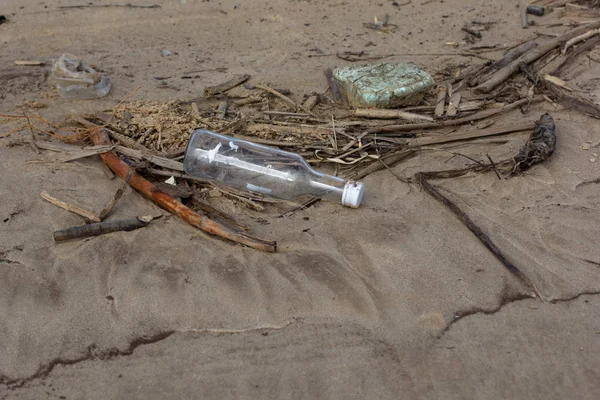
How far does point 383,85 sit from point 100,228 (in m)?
2.52

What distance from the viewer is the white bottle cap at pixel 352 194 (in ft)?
10.6

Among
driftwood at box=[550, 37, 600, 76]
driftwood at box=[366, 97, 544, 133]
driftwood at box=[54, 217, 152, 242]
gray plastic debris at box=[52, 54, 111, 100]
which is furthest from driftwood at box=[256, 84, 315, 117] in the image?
driftwood at box=[550, 37, 600, 76]

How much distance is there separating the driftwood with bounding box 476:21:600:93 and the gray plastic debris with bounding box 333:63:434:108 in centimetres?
55

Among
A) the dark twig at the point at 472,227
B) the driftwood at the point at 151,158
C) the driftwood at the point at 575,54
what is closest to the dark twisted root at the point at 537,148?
the dark twig at the point at 472,227

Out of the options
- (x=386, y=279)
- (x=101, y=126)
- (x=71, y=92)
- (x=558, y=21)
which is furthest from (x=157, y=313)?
(x=558, y=21)

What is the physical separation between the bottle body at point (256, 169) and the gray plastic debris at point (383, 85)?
1064 mm

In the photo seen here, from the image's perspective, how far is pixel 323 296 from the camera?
8.76 ft

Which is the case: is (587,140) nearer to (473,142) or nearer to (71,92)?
(473,142)

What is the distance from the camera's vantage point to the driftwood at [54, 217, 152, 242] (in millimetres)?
2914

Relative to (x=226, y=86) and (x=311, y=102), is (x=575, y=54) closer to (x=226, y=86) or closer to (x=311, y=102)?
(x=311, y=102)

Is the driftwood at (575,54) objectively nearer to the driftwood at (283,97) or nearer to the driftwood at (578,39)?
the driftwood at (578,39)

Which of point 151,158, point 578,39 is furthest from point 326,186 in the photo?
point 578,39

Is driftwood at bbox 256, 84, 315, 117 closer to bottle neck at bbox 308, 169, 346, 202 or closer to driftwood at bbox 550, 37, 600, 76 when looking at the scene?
bottle neck at bbox 308, 169, 346, 202

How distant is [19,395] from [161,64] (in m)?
3.89
